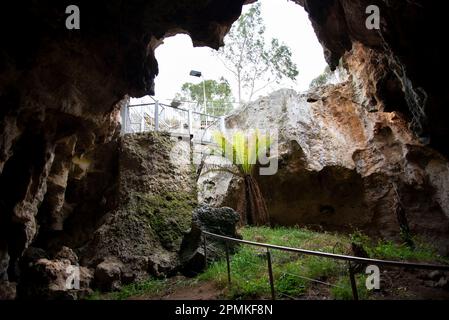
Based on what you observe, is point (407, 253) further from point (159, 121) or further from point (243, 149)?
point (159, 121)

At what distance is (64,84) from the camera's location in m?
5.41

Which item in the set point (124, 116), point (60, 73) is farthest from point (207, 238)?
point (124, 116)

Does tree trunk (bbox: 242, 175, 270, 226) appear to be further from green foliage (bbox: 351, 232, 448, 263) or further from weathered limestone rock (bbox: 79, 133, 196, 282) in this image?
green foliage (bbox: 351, 232, 448, 263)

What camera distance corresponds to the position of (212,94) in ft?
80.1

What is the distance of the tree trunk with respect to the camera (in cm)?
1087

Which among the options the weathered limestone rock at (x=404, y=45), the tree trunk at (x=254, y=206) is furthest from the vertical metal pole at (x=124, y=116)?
the weathered limestone rock at (x=404, y=45)

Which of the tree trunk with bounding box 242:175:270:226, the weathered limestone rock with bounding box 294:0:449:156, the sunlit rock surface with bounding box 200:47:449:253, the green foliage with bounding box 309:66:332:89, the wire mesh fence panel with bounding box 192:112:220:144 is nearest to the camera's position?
the weathered limestone rock with bounding box 294:0:449:156

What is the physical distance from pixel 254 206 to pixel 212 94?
14.9m

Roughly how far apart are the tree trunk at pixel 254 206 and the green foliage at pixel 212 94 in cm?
1174

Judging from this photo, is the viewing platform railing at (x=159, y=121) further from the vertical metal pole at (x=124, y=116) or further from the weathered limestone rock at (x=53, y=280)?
the weathered limestone rock at (x=53, y=280)

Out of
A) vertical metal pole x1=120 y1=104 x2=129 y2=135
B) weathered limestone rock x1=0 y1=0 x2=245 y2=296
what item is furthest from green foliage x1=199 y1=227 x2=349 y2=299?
vertical metal pole x1=120 y1=104 x2=129 y2=135

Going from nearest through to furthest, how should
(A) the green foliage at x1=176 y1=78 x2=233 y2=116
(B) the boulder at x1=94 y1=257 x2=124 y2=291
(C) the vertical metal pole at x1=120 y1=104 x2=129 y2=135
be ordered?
1. (B) the boulder at x1=94 y1=257 x2=124 y2=291
2. (C) the vertical metal pole at x1=120 y1=104 x2=129 y2=135
3. (A) the green foliage at x1=176 y1=78 x2=233 y2=116

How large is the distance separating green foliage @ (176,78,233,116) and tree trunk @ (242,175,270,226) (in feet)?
38.5
